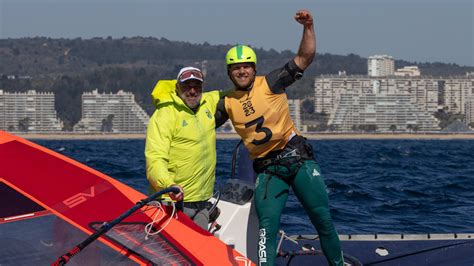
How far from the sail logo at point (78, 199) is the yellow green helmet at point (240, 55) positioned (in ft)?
4.19

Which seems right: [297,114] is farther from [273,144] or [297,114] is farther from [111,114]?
[273,144]

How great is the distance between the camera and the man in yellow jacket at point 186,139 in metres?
A: 7.19

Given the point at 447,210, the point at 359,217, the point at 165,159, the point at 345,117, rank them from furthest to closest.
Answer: the point at 345,117, the point at 447,210, the point at 359,217, the point at 165,159

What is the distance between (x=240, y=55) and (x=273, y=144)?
63 cm

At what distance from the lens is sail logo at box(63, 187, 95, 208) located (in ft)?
21.8

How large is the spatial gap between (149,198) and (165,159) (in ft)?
2.05

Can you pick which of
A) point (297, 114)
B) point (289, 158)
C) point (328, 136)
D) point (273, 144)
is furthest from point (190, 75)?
point (297, 114)

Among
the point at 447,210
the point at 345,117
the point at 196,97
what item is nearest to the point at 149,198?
the point at 196,97

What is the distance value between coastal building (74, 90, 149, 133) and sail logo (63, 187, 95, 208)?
546 feet

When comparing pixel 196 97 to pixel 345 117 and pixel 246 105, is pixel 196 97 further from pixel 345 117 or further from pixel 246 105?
pixel 345 117

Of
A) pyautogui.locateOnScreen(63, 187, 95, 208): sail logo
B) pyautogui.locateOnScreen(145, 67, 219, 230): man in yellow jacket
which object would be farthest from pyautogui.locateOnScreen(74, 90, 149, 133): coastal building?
pyautogui.locateOnScreen(63, 187, 95, 208): sail logo

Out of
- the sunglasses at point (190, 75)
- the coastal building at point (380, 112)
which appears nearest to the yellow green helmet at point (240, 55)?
the sunglasses at point (190, 75)

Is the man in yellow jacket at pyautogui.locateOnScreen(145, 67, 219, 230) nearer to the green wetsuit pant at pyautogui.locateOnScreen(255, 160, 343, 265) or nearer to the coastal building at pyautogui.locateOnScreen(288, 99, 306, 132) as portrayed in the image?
the green wetsuit pant at pyautogui.locateOnScreen(255, 160, 343, 265)

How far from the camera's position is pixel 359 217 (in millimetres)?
14891
